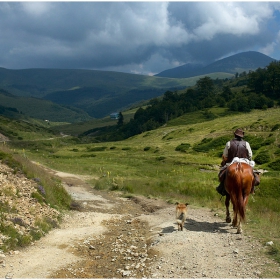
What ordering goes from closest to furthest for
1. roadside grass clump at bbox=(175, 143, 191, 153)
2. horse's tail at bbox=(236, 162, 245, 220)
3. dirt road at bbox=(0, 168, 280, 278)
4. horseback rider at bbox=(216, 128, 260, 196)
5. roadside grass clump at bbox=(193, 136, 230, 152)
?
dirt road at bbox=(0, 168, 280, 278), horse's tail at bbox=(236, 162, 245, 220), horseback rider at bbox=(216, 128, 260, 196), roadside grass clump at bbox=(193, 136, 230, 152), roadside grass clump at bbox=(175, 143, 191, 153)

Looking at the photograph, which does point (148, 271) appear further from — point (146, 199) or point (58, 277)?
point (146, 199)

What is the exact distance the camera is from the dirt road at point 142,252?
10742 millimetres

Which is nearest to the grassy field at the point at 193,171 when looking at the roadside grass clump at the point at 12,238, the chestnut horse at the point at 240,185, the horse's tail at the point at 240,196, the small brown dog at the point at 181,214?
the horse's tail at the point at 240,196

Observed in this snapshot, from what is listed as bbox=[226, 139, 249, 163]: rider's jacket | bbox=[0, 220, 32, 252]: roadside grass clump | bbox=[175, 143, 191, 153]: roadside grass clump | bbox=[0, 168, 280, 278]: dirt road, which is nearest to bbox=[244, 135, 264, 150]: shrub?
bbox=[175, 143, 191, 153]: roadside grass clump

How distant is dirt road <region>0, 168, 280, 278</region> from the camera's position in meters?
10.7

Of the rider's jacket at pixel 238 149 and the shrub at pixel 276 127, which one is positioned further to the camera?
the shrub at pixel 276 127

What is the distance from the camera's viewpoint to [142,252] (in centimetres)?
1315

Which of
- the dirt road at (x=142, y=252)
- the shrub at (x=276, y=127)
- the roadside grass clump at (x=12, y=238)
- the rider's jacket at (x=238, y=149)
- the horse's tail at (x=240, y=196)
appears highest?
the rider's jacket at (x=238, y=149)

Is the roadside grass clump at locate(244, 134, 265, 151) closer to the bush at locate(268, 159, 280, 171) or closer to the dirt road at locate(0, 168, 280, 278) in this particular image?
the bush at locate(268, 159, 280, 171)

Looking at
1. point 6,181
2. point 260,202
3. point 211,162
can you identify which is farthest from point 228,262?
point 211,162

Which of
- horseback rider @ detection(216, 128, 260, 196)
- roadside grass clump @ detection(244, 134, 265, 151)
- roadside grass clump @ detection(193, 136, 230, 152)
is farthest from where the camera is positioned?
roadside grass clump @ detection(193, 136, 230, 152)

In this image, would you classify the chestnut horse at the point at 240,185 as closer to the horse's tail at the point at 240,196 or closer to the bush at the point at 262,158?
the horse's tail at the point at 240,196

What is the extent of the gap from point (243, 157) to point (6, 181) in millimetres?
12789

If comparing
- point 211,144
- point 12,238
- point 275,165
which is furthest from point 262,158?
point 12,238
